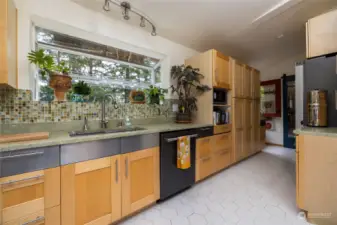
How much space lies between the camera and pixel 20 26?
1489 mm

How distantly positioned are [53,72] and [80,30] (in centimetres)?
68

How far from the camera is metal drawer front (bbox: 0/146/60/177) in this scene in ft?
3.18

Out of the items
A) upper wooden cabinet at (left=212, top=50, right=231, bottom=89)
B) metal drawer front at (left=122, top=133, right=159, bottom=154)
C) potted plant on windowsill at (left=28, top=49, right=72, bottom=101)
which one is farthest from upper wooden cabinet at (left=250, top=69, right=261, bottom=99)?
potted plant on windowsill at (left=28, top=49, right=72, bottom=101)

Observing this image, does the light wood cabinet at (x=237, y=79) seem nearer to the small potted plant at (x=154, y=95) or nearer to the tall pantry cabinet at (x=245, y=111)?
the tall pantry cabinet at (x=245, y=111)

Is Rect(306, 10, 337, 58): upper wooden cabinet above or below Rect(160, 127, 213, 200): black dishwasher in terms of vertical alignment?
above

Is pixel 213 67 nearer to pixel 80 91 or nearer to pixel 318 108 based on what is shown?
pixel 318 108

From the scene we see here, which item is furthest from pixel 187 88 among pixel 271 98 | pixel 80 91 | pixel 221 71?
pixel 271 98

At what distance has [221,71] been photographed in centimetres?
269

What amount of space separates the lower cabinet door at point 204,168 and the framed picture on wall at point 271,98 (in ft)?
11.1

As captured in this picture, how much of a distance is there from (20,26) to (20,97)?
67 cm

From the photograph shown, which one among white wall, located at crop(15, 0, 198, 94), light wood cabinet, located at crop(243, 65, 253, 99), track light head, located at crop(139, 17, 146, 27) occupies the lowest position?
light wood cabinet, located at crop(243, 65, 253, 99)

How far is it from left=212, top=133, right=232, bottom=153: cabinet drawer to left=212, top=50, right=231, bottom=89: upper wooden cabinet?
838mm

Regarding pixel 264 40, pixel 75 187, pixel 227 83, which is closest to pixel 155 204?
pixel 75 187

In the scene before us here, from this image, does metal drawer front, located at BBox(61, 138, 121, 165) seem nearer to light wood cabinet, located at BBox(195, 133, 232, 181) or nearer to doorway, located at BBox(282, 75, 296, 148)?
light wood cabinet, located at BBox(195, 133, 232, 181)
